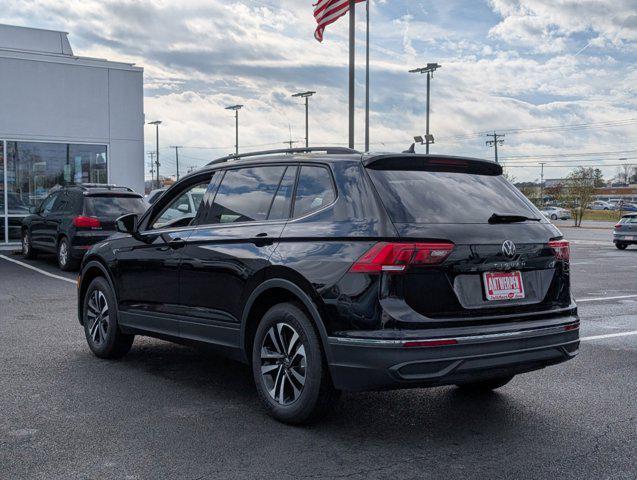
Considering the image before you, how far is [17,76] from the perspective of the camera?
21016 millimetres

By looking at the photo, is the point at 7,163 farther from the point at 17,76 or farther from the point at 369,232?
the point at 369,232

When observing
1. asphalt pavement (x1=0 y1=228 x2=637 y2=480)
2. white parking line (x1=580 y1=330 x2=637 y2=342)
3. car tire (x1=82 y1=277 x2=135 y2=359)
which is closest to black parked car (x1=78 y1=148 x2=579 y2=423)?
asphalt pavement (x1=0 y1=228 x2=637 y2=480)

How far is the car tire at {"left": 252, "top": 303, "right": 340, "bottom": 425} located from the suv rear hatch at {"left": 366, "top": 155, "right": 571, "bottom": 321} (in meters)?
0.73

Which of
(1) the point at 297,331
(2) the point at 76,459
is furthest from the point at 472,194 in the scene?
(2) the point at 76,459

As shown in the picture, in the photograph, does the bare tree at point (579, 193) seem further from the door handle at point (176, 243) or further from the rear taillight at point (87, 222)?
the door handle at point (176, 243)

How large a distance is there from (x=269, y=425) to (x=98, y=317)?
2.78m

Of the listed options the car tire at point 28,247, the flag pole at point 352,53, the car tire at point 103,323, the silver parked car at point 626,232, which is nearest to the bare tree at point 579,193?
the silver parked car at point 626,232

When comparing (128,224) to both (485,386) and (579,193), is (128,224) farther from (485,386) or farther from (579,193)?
(579,193)

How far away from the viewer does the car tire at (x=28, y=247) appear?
17.5m

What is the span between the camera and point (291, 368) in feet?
16.2

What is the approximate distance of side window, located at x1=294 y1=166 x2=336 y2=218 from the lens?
4973mm

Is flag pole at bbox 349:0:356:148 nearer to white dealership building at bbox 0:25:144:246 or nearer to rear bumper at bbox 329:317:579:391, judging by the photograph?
white dealership building at bbox 0:25:144:246

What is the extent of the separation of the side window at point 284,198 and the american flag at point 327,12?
16.1 metres

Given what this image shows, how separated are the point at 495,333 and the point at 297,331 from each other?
1.23 meters
